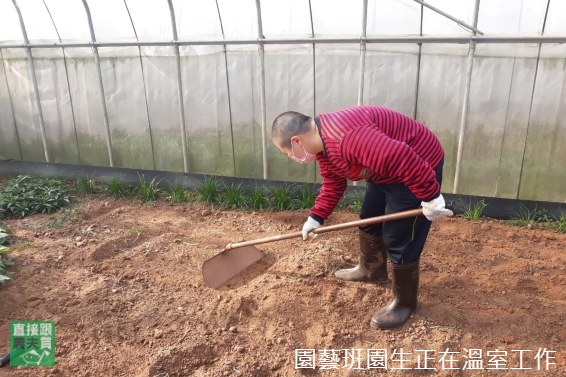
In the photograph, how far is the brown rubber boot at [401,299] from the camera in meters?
2.90

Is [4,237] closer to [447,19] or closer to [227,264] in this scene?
[227,264]

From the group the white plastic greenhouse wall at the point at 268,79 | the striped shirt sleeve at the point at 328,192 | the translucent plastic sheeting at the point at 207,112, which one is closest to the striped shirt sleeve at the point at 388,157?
the striped shirt sleeve at the point at 328,192

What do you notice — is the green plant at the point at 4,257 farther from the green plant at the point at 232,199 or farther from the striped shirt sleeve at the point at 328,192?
the striped shirt sleeve at the point at 328,192

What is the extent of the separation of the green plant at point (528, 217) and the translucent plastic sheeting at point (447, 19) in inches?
74.3

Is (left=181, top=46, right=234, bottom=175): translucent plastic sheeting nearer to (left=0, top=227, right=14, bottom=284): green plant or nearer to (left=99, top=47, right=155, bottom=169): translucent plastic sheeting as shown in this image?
(left=99, top=47, right=155, bottom=169): translucent plastic sheeting

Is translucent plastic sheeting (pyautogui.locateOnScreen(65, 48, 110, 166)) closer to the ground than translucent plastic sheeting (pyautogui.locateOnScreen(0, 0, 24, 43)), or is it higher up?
closer to the ground

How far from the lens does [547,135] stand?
14.9ft

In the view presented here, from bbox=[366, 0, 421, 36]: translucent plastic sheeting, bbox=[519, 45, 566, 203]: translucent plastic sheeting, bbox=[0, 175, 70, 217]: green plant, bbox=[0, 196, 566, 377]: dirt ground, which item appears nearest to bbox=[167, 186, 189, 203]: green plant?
bbox=[0, 196, 566, 377]: dirt ground

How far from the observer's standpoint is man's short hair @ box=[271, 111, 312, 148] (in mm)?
2531

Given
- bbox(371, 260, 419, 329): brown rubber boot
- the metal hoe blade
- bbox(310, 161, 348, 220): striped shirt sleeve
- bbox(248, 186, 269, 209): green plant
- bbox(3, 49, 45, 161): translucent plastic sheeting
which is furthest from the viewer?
bbox(3, 49, 45, 161): translucent plastic sheeting

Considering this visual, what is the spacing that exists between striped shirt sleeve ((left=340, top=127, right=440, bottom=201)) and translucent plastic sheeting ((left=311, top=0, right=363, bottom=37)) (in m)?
2.59

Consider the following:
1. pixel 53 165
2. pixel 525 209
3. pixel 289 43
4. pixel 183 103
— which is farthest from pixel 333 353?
pixel 53 165

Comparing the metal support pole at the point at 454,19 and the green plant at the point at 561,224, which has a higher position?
the metal support pole at the point at 454,19

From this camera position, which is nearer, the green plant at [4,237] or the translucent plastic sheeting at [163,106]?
the green plant at [4,237]
